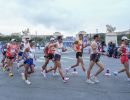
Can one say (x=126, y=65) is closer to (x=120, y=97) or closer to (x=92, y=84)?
(x=92, y=84)

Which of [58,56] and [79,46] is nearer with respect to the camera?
[58,56]

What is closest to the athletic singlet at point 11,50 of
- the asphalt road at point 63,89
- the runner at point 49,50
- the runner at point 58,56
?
the asphalt road at point 63,89

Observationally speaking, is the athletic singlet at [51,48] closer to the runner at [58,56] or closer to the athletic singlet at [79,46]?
the runner at [58,56]

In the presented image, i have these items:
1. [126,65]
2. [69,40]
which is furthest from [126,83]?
[69,40]

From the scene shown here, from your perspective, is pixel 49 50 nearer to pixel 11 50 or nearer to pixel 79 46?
pixel 79 46

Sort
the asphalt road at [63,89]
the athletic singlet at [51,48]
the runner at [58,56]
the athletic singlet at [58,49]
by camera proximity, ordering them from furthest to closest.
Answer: the athletic singlet at [51,48] → the athletic singlet at [58,49] → the runner at [58,56] → the asphalt road at [63,89]

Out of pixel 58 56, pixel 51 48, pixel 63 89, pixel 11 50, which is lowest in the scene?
pixel 63 89

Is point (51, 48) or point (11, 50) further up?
point (51, 48)

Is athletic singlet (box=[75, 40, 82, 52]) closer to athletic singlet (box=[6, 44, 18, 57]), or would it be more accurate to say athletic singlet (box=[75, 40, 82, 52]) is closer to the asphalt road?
the asphalt road

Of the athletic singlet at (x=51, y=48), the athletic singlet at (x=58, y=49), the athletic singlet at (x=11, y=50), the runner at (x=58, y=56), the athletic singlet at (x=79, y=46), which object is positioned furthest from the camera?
the athletic singlet at (x=11, y=50)

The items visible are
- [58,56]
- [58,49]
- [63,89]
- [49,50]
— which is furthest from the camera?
[49,50]

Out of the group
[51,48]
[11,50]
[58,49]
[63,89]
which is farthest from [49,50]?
[63,89]

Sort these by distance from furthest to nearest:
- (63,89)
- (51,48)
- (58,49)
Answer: (51,48) → (58,49) → (63,89)

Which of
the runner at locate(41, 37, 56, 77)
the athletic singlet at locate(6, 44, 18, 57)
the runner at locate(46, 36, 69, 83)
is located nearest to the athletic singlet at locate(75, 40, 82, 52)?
the runner at locate(41, 37, 56, 77)
